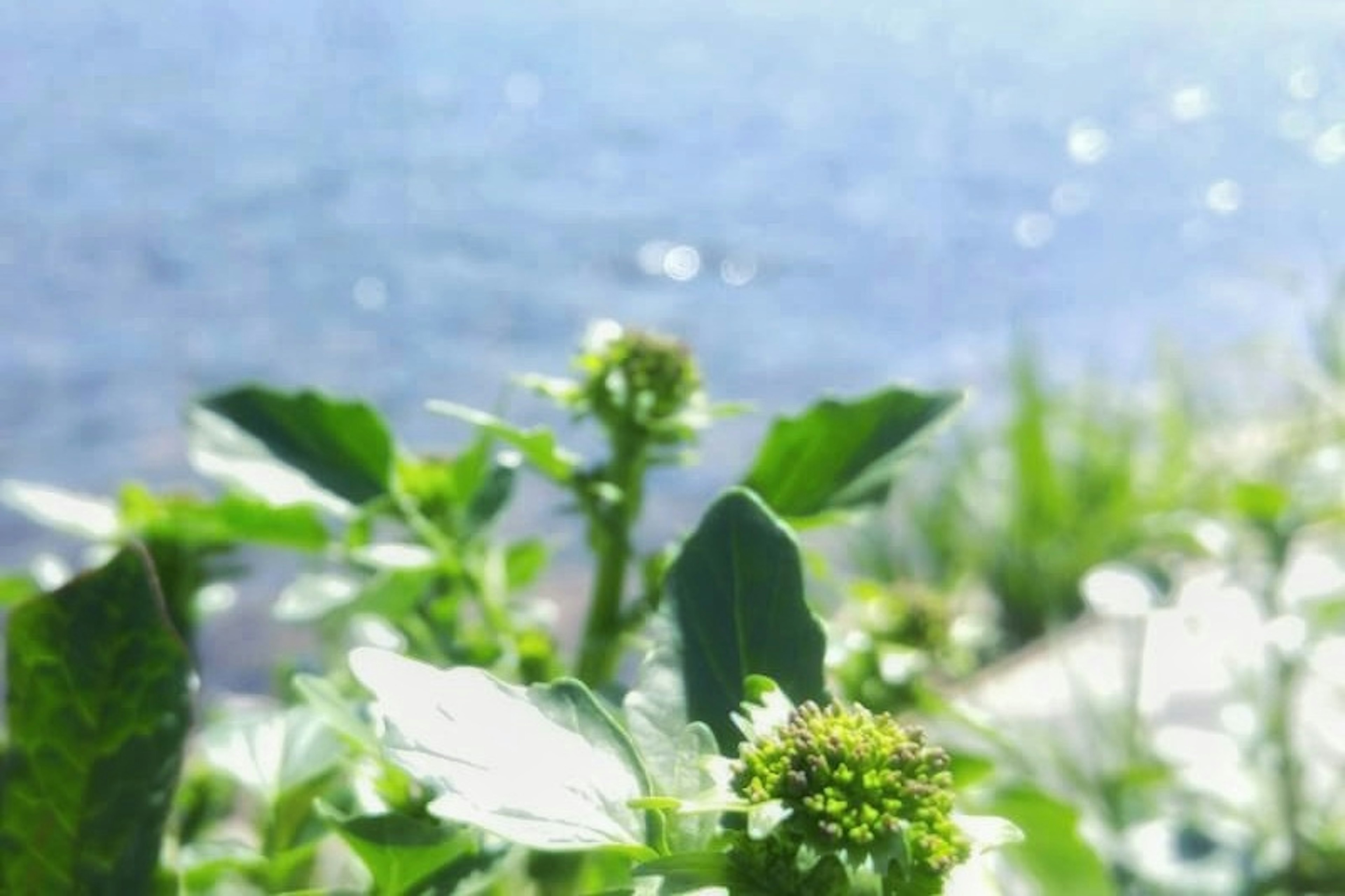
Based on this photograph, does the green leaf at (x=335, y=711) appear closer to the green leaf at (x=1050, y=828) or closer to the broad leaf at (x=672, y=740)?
the broad leaf at (x=672, y=740)

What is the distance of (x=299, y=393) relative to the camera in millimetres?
525

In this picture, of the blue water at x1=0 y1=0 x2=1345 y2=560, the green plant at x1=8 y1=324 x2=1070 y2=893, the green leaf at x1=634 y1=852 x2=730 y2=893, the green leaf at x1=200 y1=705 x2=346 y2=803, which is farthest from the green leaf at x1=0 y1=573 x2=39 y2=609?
the blue water at x1=0 y1=0 x2=1345 y2=560

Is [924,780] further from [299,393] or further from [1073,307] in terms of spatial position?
[1073,307]

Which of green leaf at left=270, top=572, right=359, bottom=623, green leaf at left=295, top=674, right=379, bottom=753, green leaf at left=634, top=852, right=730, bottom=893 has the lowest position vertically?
green leaf at left=270, top=572, right=359, bottom=623

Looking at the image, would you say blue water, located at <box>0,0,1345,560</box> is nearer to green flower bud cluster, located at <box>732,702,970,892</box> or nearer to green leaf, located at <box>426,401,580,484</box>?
green leaf, located at <box>426,401,580,484</box>

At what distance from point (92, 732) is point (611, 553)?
0.17m

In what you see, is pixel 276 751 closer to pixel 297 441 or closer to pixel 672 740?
pixel 297 441

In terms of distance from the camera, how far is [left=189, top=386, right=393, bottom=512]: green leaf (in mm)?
520

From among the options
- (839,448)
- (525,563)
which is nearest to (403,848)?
(839,448)

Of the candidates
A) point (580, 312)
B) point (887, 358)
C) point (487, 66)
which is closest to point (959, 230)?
point (887, 358)

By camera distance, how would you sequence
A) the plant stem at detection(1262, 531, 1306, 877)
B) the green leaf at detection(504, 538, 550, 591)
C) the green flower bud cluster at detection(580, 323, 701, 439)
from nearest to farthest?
the green flower bud cluster at detection(580, 323, 701, 439) → the green leaf at detection(504, 538, 550, 591) → the plant stem at detection(1262, 531, 1306, 877)

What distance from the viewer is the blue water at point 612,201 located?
4117mm

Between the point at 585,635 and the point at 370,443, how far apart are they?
8 cm

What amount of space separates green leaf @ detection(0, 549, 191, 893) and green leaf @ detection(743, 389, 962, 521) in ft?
0.56
